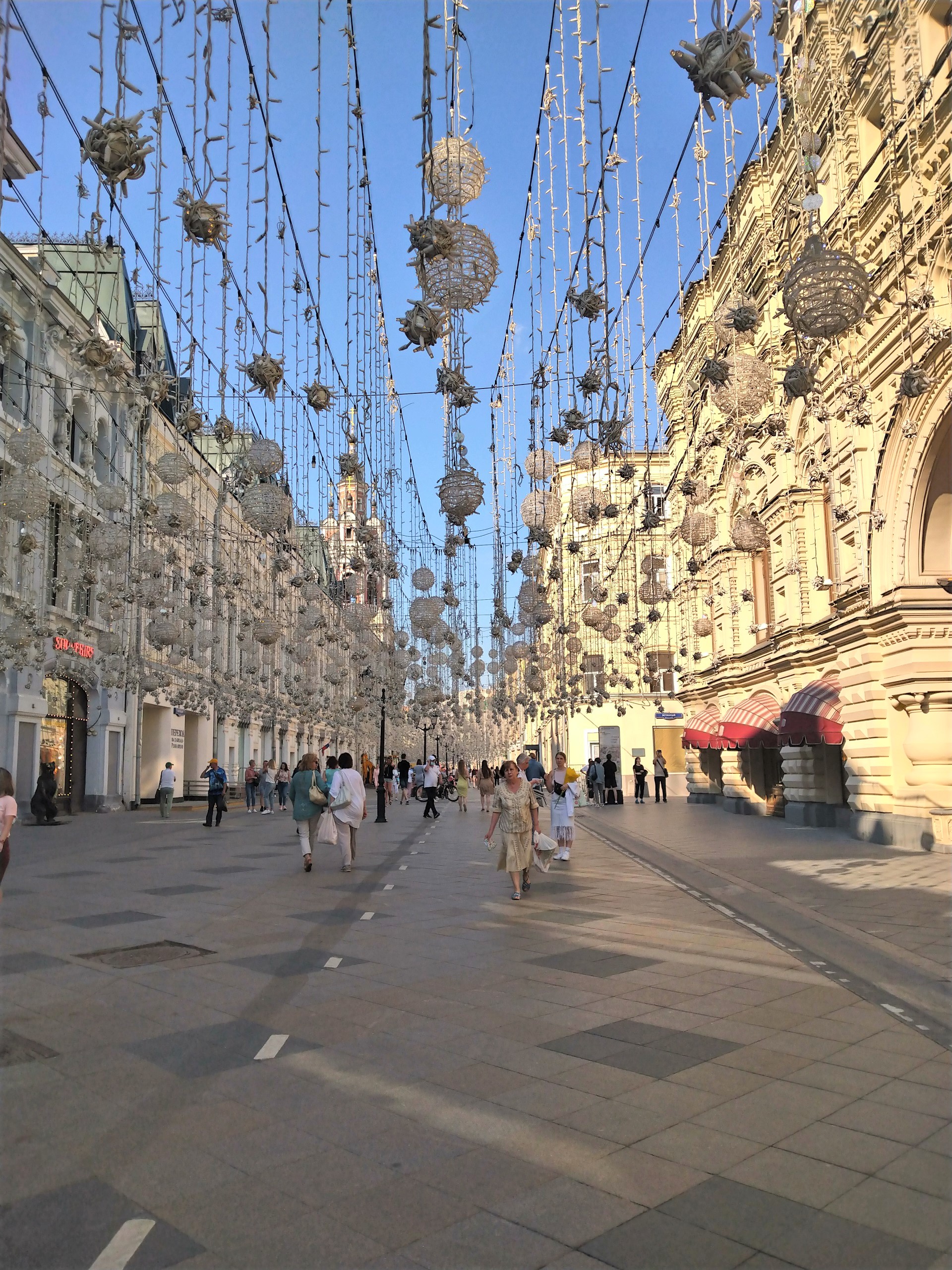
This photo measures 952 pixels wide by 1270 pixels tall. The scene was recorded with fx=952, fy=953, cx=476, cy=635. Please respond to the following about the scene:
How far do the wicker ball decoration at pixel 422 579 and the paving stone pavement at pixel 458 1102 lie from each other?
10.5 m

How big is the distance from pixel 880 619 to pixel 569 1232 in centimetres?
1604

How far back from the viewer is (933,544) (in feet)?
56.0

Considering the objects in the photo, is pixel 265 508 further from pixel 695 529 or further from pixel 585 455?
pixel 695 529

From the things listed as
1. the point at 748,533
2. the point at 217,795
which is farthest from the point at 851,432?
the point at 217,795

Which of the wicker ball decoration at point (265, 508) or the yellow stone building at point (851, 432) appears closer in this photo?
the yellow stone building at point (851, 432)

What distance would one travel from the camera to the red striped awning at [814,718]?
1986cm

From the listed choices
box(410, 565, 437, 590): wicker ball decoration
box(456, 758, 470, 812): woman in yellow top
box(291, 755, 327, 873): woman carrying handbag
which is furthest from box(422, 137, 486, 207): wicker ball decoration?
box(456, 758, 470, 812): woman in yellow top

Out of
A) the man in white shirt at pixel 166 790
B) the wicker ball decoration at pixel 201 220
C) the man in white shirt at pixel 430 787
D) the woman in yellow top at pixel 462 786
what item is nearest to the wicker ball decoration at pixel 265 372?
the wicker ball decoration at pixel 201 220

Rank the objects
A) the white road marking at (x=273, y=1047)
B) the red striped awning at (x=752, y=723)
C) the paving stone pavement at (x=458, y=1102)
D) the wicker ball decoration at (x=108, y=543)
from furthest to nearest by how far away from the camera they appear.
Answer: the red striped awning at (x=752, y=723) → the wicker ball decoration at (x=108, y=543) → the white road marking at (x=273, y=1047) → the paving stone pavement at (x=458, y=1102)

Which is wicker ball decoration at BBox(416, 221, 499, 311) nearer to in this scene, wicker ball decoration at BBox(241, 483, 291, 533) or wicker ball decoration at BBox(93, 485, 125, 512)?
wicker ball decoration at BBox(241, 483, 291, 533)

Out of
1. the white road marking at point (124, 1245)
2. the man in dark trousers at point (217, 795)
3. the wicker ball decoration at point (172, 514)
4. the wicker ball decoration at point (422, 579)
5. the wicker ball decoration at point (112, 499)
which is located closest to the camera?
the white road marking at point (124, 1245)

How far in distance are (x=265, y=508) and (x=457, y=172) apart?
19.2ft

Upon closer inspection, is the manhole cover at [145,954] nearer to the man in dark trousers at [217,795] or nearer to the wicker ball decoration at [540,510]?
the wicker ball decoration at [540,510]

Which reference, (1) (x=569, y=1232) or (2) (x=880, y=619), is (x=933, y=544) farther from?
(1) (x=569, y=1232)
